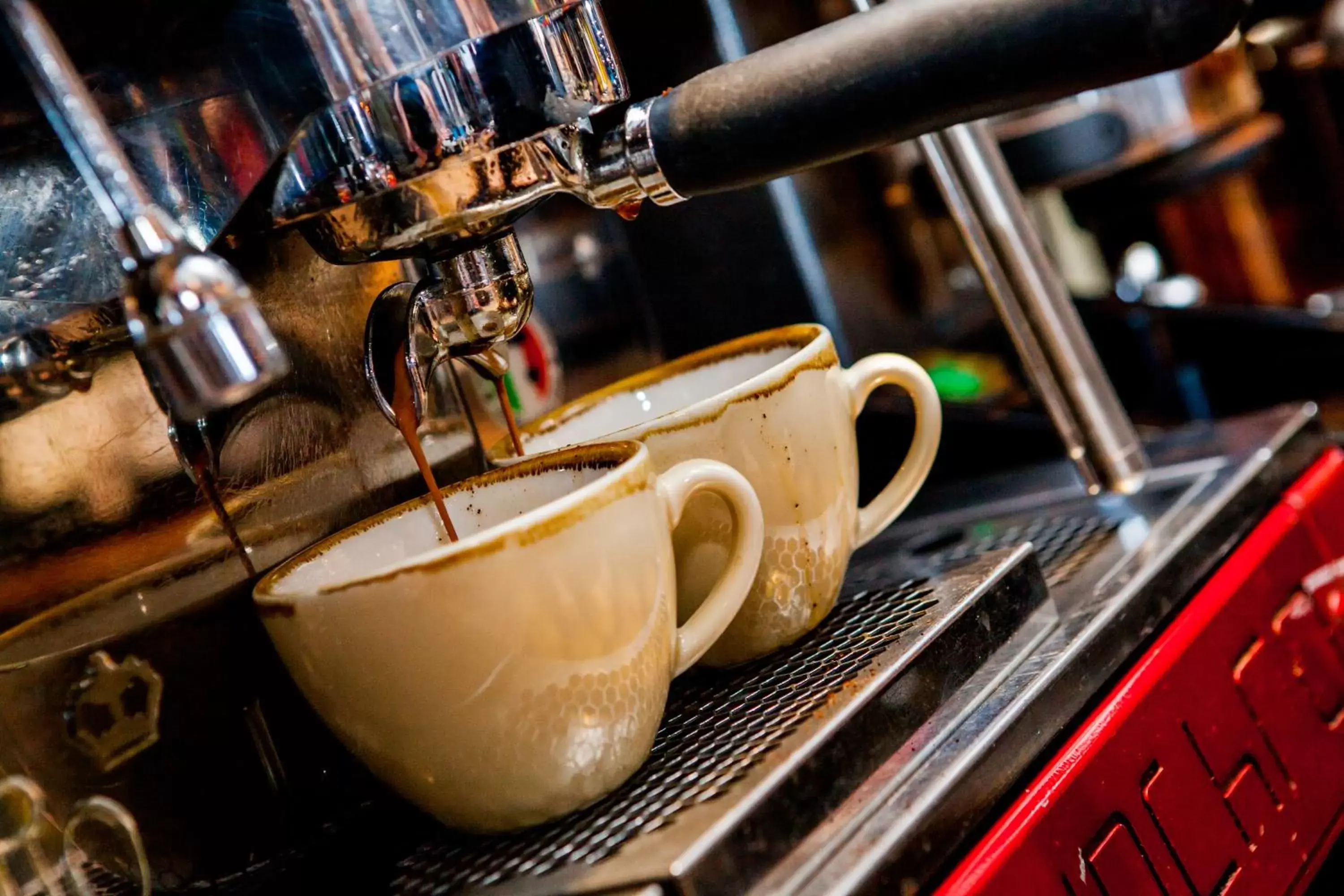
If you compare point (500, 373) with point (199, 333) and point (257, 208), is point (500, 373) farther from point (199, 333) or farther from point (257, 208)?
point (199, 333)

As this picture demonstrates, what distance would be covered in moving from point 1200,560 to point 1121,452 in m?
0.13

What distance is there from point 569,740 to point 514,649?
4cm

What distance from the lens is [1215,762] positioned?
513 mm

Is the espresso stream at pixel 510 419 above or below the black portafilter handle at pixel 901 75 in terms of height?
below

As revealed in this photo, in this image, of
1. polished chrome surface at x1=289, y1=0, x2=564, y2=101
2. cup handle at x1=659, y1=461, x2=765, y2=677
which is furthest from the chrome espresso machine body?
cup handle at x1=659, y1=461, x2=765, y2=677

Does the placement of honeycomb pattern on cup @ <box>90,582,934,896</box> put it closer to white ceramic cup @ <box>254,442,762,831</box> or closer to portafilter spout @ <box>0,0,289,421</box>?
white ceramic cup @ <box>254,442,762,831</box>

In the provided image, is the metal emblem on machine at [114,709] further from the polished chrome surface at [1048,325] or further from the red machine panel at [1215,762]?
the polished chrome surface at [1048,325]

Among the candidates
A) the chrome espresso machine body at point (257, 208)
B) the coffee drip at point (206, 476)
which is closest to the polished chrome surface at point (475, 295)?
the chrome espresso machine body at point (257, 208)

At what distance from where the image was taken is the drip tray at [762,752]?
388 millimetres

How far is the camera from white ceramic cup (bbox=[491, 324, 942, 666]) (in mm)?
504

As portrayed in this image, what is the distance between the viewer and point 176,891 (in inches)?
19.2

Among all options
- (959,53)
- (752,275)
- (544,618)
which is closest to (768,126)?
(959,53)

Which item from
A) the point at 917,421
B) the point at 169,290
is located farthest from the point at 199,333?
the point at 917,421

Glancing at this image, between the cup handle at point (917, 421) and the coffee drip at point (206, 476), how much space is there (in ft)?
0.87
